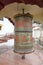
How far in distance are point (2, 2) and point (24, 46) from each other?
0.48 metres

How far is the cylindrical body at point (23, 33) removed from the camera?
3.02 ft

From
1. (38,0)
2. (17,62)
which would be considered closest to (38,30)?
(17,62)

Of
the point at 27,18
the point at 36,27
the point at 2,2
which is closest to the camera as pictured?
the point at 2,2

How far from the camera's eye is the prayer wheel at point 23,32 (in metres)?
0.92

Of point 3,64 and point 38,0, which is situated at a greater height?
point 38,0

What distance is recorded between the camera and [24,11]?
1.02 metres

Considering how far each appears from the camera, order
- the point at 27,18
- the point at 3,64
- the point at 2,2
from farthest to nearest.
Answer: the point at 3,64 → the point at 27,18 → the point at 2,2

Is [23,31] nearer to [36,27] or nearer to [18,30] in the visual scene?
[18,30]

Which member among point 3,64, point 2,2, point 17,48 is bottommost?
point 3,64

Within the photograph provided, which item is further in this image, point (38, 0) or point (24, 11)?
point (24, 11)

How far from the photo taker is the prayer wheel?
0.92 metres

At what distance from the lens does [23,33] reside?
36.8 inches

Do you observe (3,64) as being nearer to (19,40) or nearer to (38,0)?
(19,40)

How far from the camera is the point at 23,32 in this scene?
0.93 meters
